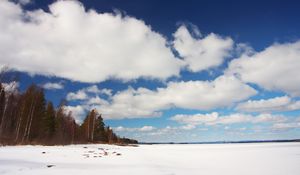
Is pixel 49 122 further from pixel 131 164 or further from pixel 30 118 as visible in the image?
pixel 131 164

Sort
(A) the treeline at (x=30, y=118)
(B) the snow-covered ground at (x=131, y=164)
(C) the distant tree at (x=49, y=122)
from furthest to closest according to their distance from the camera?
(C) the distant tree at (x=49, y=122), (A) the treeline at (x=30, y=118), (B) the snow-covered ground at (x=131, y=164)

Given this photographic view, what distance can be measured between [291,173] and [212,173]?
11.5ft

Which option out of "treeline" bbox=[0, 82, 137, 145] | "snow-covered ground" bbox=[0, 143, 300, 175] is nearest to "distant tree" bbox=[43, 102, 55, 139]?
"treeline" bbox=[0, 82, 137, 145]

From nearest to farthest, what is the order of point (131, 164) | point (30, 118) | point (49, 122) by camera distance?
point (131, 164), point (30, 118), point (49, 122)

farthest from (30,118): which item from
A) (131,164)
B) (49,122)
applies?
(131,164)

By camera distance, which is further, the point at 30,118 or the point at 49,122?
the point at 49,122

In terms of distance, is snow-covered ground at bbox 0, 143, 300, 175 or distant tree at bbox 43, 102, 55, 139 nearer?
snow-covered ground at bbox 0, 143, 300, 175

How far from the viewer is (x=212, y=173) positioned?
1301 centimetres

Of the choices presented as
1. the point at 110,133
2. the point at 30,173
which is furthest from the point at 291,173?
the point at 110,133

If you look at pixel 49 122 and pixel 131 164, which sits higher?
pixel 49 122

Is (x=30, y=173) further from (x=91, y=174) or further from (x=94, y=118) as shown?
(x=94, y=118)

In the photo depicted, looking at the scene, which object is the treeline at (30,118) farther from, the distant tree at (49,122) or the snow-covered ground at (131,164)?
the snow-covered ground at (131,164)

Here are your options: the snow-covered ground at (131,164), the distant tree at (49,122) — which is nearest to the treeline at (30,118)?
the distant tree at (49,122)

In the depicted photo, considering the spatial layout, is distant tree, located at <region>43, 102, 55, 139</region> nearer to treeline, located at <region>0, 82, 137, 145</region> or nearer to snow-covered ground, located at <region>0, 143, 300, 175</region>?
treeline, located at <region>0, 82, 137, 145</region>
